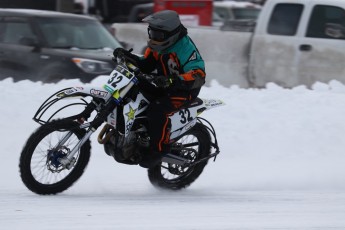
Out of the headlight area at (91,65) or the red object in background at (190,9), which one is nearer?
the headlight area at (91,65)

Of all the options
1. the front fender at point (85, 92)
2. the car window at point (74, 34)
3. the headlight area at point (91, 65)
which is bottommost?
the headlight area at point (91, 65)

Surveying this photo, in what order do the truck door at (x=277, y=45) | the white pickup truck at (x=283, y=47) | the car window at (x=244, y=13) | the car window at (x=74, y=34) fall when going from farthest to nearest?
the car window at (x=244, y=13) → the car window at (x=74, y=34) → the truck door at (x=277, y=45) → the white pickup truck at (x=283, y=47)

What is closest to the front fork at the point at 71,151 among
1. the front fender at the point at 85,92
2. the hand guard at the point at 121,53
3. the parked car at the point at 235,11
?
the front fender at the point at 85,92

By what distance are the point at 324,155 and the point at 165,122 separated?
3618 millimetres

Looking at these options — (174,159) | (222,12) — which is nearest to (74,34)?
(174,159)

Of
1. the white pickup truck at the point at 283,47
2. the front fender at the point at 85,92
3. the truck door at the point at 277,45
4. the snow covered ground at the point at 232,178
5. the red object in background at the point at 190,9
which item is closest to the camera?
the snow covered ground at the point at 232,178

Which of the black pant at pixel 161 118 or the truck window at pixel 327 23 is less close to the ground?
the black pant at pixel 161 118

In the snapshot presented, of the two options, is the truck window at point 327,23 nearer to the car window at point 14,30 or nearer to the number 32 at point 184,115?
the car window at point 14,30

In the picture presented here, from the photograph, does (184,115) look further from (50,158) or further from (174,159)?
(50,158)

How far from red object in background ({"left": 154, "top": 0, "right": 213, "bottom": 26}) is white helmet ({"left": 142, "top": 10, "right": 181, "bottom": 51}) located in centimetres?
1019

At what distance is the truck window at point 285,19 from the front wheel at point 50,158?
705 centimetres

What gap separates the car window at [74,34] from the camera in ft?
45.6

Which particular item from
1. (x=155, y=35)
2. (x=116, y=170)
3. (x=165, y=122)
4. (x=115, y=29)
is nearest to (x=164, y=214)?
(x=165, y=122)

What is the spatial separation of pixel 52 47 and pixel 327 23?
429 centimetres
